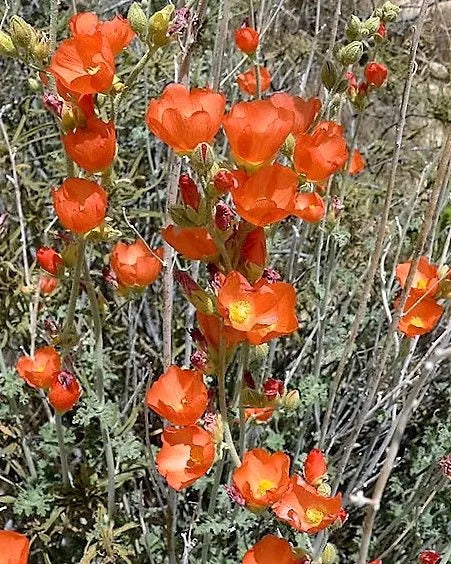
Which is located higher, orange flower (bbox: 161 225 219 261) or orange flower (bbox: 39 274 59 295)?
orange flower (bbox: 39 274 59 295)

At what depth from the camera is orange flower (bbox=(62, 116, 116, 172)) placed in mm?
837

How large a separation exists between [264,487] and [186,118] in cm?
39

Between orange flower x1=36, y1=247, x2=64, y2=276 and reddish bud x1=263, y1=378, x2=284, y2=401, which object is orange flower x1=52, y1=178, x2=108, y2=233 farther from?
reddish bud x1=263, y1=378, x2=284, y2=401

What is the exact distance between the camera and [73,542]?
1.33 metres

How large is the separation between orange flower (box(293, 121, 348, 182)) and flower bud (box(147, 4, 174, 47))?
0.20m

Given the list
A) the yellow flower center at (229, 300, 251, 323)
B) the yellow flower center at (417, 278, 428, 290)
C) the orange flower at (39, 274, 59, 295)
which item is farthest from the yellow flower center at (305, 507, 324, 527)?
the orange flower at (39, 274, 59, 295)

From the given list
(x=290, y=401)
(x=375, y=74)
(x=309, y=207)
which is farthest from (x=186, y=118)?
(x=375, y=74)

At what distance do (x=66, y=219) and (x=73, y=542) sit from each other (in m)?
0.68

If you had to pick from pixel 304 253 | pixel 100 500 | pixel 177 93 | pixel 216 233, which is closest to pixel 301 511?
pixel 216 233

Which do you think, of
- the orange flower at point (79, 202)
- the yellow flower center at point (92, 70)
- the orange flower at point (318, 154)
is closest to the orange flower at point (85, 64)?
the yellow flower center at point (92, 70)

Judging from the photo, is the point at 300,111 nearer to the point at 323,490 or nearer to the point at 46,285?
the point at 323,490

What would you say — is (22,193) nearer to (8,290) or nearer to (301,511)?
(8,290)

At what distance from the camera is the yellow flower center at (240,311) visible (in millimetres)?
751

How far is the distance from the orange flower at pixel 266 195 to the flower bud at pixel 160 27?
0.24 m
